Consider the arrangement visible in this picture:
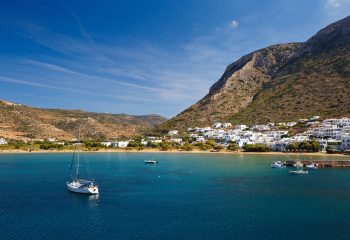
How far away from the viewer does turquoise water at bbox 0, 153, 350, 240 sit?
39469 millimetres

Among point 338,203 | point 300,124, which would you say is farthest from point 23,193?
point 300,124

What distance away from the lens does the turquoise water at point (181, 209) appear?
3947 centimetres

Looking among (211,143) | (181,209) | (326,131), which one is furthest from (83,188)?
(326,131)

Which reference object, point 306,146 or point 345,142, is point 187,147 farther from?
point 345,142

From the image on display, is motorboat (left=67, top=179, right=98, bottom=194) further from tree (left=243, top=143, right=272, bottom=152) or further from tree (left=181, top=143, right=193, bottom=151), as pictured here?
tree (left=181, top=143, right=193, bottom=151)

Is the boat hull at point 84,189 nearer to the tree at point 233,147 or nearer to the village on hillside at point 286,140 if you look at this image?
the village on hillside at point 286,140

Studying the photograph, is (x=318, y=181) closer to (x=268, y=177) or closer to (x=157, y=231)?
(x=268, y=177)

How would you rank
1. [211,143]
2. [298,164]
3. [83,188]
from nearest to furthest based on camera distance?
[83,188] < [298,164] < [211,143]

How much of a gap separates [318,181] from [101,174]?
49872 millimetres

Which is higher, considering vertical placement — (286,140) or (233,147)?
(286,140)

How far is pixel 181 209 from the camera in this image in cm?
5050

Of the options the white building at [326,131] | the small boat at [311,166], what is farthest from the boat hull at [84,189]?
the white building at [326,131]

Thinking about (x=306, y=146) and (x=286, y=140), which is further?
(x=286, y=140)

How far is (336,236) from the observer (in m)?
37.6
